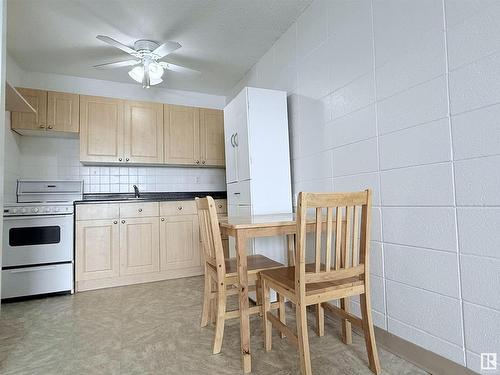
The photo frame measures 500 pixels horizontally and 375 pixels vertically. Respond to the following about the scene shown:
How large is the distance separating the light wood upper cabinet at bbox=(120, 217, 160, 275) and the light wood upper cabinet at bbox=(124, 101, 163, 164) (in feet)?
2.72

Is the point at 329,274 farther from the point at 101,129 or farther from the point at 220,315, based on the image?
the point at 101,129

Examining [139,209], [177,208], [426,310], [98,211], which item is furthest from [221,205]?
[426,310]

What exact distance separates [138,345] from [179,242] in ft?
4.87

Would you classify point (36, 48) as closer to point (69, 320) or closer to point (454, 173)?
point (69, 320)

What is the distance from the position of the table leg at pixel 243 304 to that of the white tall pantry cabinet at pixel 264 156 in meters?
0.86

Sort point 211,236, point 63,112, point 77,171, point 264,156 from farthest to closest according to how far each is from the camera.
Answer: point 77,171 < point 63,112 < point 264,156 < point 211,236

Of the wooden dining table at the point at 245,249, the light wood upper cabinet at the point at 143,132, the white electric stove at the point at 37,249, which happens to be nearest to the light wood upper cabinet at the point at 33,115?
the light wood upper cabinet at the point at 143,132

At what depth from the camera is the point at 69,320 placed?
1979 millimetres

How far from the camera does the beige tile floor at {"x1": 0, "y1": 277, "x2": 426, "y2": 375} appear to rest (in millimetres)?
1363

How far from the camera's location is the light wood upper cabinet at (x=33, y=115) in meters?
2.83

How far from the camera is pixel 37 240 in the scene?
8.13ft

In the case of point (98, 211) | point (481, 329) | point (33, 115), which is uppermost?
point (33, 115)

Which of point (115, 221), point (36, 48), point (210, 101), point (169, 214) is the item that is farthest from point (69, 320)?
point (210, 101)

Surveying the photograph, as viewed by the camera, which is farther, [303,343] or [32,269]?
[32,269]
